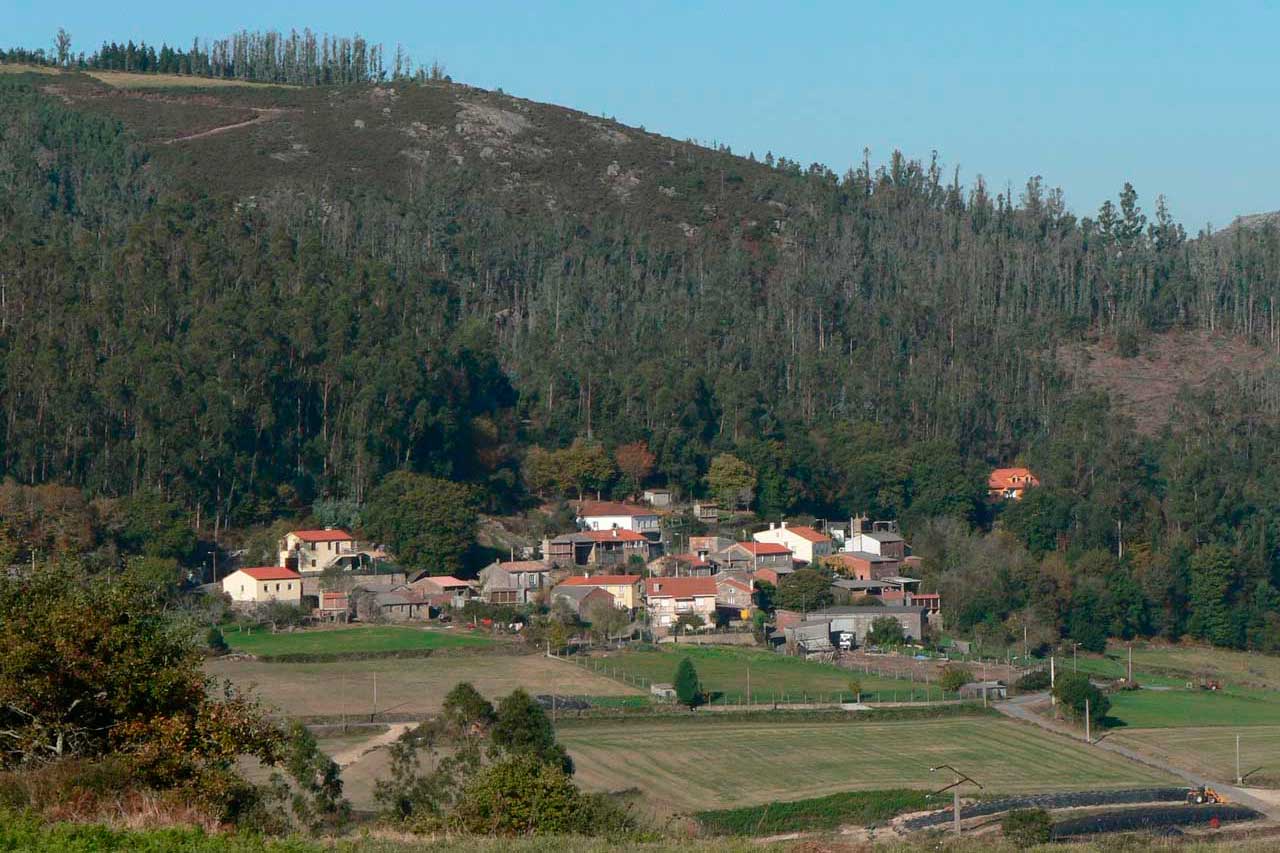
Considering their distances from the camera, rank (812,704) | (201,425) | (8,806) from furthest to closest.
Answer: (201,425) < (812,704) < (8,806)

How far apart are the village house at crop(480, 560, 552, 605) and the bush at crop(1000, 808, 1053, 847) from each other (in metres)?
32.9

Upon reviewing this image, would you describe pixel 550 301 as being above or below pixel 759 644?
above

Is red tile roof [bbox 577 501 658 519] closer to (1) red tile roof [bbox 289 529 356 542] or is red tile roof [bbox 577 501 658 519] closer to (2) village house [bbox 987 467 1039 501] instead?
(1) red tile roof [bbox 289 529 356 542]

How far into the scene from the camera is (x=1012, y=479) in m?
89.8

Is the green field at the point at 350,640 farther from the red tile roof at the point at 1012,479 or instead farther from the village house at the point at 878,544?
the red tile roof at the point at 1012,479

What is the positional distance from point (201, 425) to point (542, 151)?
85664 mm

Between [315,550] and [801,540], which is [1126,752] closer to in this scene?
[801,540]

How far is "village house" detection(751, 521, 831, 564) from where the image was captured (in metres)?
73.9

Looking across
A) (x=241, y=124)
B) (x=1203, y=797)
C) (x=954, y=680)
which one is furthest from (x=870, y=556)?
(x=241, y=124)

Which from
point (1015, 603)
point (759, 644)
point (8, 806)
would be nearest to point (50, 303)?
point (759, 644)

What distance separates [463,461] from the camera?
8000 centimetres

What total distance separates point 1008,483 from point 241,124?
81.7 metres

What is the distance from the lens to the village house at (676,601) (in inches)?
2495

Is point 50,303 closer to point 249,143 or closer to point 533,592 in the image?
point 533,592
